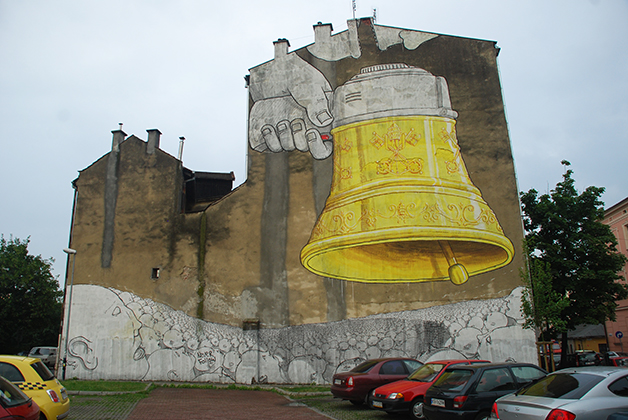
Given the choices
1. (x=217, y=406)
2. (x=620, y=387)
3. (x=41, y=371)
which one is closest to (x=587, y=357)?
(x=217, y=406)

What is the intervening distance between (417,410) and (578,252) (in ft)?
44.8

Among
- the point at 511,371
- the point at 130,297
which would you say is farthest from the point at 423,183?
the point at 130,297

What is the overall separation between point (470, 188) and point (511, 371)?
36.1ft

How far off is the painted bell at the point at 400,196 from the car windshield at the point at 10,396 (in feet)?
45.3

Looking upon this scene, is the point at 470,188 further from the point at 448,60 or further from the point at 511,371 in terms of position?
the point at 511,371

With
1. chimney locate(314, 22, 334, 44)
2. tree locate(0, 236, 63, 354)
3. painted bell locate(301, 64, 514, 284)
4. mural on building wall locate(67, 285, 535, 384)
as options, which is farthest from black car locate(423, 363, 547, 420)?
tree locate(0, 236, 63, 354)

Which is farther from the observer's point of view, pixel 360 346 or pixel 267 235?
pixel 267 235

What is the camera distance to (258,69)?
75.9ft

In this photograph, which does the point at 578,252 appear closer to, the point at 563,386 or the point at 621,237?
the point at 563,386

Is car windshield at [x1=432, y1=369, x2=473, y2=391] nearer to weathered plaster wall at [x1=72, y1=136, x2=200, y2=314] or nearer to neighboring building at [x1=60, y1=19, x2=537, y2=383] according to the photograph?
neighboring building at [x1=60, y1=19, x2=537, y2=383]

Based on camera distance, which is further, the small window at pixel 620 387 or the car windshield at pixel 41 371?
the car windshield at pixel 41 371

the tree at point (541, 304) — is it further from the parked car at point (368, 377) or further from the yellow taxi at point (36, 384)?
the yellow taxi at point (36, 384)

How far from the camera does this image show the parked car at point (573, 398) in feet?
19.3

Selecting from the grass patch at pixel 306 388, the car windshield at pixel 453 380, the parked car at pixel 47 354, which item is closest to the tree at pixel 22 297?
the parked car at pixel 47 354
